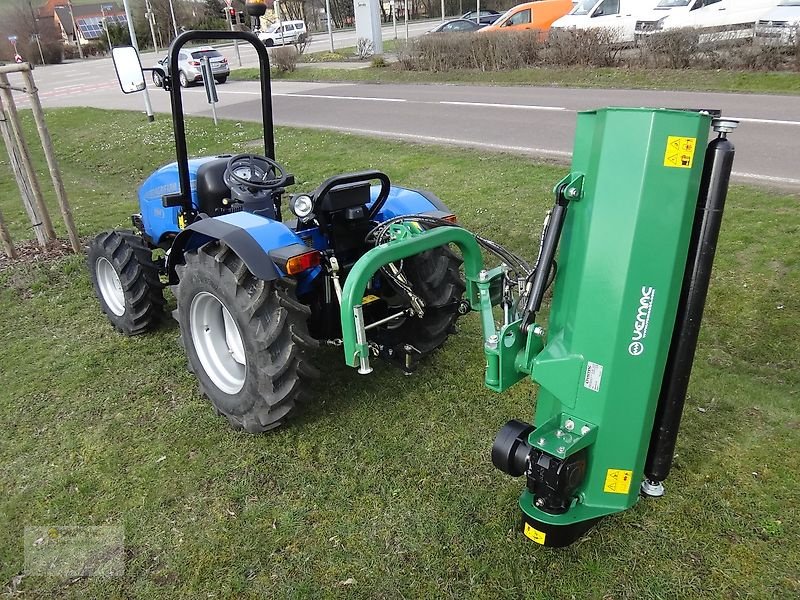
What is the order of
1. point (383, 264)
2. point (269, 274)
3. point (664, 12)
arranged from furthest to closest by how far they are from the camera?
1. point (664, 12)
2. point (269, 274)
3. point (383, 264)

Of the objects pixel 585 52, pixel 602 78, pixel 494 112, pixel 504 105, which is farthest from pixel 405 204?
pixel 585 52

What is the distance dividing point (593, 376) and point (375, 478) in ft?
4.27

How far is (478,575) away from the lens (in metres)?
2.34

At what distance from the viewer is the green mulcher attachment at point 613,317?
179cm

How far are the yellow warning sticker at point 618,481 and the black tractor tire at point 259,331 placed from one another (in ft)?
4.81

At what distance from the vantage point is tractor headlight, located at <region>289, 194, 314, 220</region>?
3.03m

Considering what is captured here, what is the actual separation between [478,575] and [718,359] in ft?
7.14

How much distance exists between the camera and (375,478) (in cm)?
288

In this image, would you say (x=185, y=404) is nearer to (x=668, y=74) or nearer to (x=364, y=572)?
(x=364, y=572)

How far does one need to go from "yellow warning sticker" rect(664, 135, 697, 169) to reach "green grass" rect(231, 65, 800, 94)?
39.3 ft

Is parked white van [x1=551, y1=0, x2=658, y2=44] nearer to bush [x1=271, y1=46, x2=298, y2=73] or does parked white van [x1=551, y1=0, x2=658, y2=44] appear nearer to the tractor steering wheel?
bush [x1=271, y1=46, x2=298, y2=73]

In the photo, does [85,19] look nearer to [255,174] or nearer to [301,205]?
[255,174]

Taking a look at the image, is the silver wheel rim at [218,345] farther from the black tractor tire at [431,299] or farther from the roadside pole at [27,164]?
the roadside pole at [27,164]

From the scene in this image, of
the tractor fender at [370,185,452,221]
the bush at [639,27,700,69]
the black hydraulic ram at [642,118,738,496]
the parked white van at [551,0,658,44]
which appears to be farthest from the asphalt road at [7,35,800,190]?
the black hydraulic ram at [642,118,738,496]
